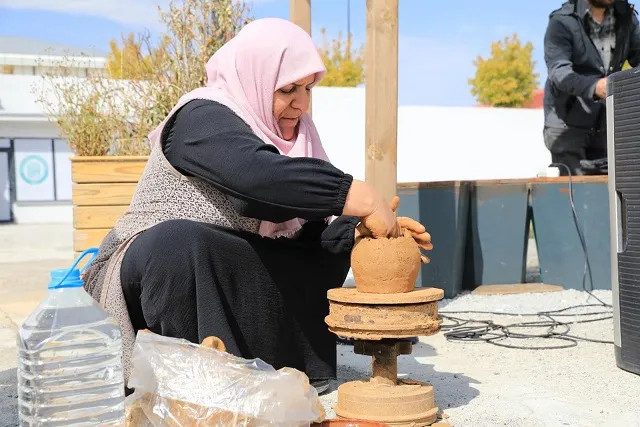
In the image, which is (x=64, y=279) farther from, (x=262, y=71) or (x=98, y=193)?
(x=98, y=193)

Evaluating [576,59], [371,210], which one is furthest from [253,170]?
[576,59]

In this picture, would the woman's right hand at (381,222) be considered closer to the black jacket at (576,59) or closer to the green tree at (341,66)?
the black jacket at (576,59)

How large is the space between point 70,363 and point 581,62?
17.2ft

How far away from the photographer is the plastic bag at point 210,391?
7.23ft

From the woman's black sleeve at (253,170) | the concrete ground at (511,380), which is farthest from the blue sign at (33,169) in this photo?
the woman's black sleeve at (253,170)

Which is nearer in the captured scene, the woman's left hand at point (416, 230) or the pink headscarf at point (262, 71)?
the woman's left hand at point (416, 230)

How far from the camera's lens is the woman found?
2.66 metres

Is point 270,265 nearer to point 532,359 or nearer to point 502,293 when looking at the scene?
point 532,359

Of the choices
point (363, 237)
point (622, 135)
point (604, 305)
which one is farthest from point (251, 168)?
point (604, 305)

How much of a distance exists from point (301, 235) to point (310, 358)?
525 mm

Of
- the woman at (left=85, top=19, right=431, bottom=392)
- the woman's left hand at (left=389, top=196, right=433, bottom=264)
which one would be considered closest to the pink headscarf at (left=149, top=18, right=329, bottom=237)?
the woman at (left=85, top=19, right=431, bottom=392)

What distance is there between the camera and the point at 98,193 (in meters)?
5.89

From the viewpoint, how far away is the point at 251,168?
263cm

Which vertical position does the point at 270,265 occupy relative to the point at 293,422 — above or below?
above
